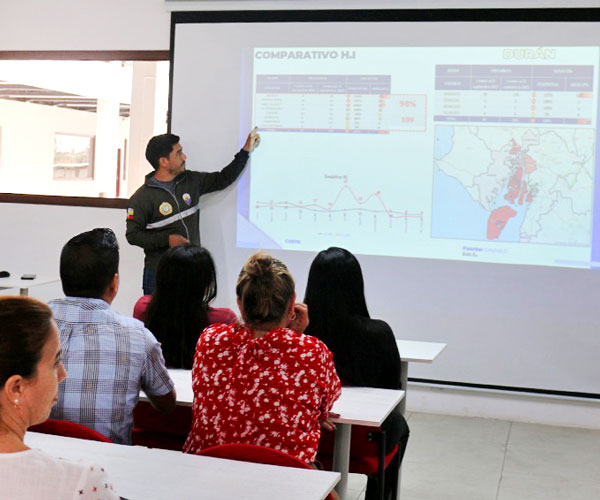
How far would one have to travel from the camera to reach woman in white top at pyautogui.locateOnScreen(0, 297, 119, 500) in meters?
1.35

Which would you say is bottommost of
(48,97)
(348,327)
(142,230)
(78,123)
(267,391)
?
(267,391)

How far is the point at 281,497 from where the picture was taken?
1809mm

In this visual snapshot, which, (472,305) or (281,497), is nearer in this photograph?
(281,497)

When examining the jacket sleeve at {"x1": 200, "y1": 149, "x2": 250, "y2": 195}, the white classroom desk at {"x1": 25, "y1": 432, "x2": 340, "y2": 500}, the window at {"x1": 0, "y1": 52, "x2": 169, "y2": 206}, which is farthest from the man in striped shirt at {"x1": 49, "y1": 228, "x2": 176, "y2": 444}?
the window at {"x1": 0, "y1": 52, "x2": 169, "y2": 206}

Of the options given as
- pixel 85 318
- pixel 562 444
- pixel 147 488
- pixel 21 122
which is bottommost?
pixel 562 444

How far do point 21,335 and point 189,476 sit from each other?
0.68m

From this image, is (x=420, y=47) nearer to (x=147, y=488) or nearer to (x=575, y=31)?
(x=575, y=31)

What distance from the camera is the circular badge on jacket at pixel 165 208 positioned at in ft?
17.2

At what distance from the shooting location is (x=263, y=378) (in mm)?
2309

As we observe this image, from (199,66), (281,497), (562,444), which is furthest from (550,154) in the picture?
(281,497)

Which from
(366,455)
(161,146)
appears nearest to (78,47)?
(161,146)

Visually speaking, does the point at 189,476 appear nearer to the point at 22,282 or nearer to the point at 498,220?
the point at 498,220

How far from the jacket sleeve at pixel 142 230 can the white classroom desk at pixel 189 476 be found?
10.1 feet

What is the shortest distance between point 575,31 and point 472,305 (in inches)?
65.0
